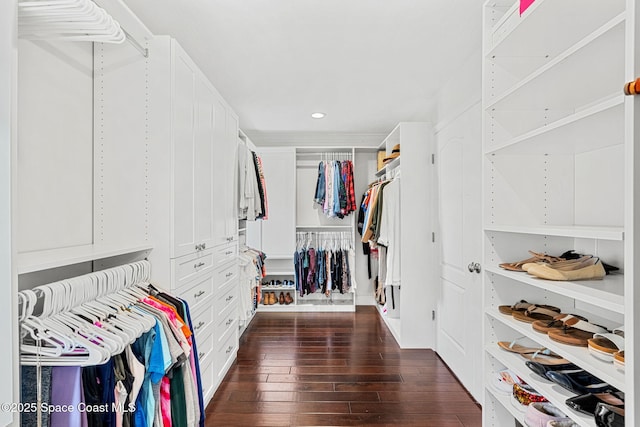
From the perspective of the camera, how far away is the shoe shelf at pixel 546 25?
3.76 ft

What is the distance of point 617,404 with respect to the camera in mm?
1085

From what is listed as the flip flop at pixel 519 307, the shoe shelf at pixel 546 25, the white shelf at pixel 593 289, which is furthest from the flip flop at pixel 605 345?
the shoe shelf at pixel 546 25

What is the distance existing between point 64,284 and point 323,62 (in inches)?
86.6

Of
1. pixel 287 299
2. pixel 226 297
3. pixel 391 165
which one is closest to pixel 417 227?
pixel 391 165

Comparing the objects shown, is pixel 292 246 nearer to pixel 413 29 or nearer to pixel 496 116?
pixel 413 29

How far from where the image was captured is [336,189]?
480cm

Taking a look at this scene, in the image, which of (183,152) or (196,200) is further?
(196,200)

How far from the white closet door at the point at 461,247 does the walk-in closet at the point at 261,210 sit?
0.03m

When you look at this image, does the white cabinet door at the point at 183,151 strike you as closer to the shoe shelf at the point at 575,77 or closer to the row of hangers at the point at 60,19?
the row of hangers at the point at 60,19

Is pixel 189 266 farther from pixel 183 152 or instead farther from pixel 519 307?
pixel 519 307

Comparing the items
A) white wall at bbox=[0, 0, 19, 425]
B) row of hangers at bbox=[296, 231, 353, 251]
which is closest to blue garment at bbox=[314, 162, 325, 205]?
row of hangers at bbox=[296, 231, 353, 251]

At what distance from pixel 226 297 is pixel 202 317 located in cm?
58

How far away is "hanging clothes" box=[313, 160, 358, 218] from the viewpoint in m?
4.80

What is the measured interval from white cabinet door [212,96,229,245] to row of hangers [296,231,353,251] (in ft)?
7.74
